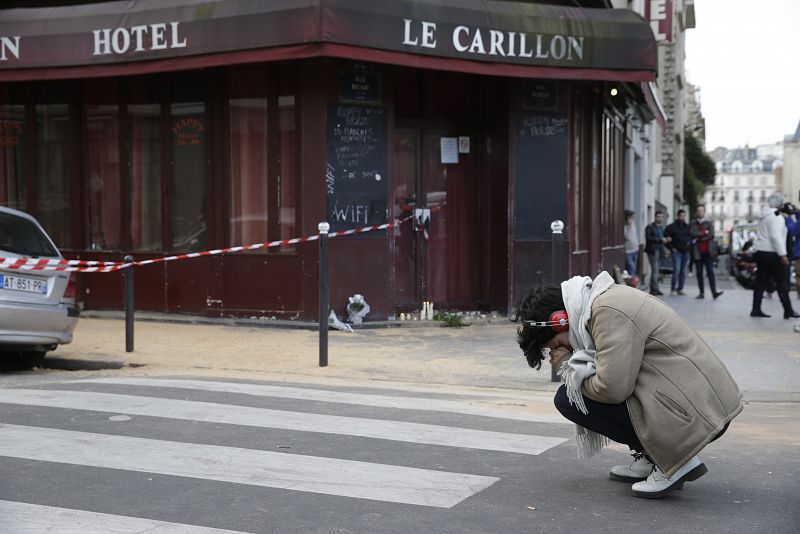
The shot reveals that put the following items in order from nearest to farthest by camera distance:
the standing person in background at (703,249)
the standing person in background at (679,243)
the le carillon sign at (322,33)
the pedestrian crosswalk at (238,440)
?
1. the pedestrian crosswalk at (238,440)
2. the le carillon sign at (322,33)
3. the standing person in background at (703,249)
4. the standing person in background at (679,243)

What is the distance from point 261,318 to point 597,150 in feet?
22.0

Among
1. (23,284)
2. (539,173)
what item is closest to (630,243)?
(539,173)

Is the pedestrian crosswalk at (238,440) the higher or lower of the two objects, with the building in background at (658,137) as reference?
lower

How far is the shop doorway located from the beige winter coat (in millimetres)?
→ 9471

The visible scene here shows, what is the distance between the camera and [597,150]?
55.3 feet

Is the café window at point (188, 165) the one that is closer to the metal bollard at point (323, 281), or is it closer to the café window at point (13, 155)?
the café window at point (13, 155)

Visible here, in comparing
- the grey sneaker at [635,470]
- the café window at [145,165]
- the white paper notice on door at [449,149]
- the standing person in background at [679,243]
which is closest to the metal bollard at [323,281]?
the grey sneaker at [635,470]

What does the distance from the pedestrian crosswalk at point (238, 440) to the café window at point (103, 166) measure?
6590mm

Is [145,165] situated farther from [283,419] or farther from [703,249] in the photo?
[703,249]

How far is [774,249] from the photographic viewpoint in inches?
577

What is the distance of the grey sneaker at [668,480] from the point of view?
4.78 m

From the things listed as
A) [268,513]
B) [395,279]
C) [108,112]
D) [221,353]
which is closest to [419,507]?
[268,513]

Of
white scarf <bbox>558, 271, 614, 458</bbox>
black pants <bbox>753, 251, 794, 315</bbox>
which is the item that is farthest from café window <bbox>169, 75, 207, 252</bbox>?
white scarf <bbox>558, 271, 614, 458</bbox>

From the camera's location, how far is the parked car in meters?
9.14
